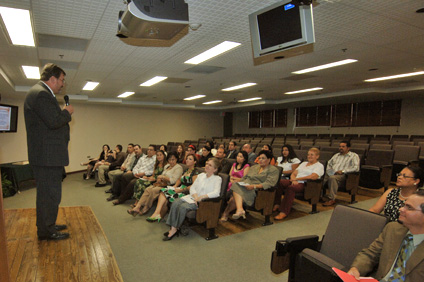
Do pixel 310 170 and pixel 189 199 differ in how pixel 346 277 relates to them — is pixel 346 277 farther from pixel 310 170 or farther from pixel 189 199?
pixel 310 170

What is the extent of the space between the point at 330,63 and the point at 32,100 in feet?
16.5

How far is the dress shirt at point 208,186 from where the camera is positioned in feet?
11.4

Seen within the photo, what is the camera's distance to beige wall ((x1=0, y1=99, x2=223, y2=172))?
9.09 meters

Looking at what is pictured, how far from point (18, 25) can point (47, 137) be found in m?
1.81

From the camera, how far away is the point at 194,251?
3.04m

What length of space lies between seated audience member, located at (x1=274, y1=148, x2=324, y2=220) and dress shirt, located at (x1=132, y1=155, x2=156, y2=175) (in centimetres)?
272

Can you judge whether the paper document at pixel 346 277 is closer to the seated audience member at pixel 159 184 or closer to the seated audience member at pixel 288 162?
the seated audience member at pixel 159 184

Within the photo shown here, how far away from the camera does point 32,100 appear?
6.86 feet

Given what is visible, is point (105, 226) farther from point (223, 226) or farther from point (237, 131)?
point (237, 131)

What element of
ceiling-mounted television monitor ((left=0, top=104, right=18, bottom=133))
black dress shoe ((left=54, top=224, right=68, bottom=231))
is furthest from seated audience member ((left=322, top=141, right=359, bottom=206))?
ceiling-mounted television monitor ((left=0, top=104, right=18, bottom=133))

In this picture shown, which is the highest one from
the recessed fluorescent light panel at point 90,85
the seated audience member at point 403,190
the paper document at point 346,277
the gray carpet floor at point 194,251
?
the recessed fluorescent light panel at point 90,85

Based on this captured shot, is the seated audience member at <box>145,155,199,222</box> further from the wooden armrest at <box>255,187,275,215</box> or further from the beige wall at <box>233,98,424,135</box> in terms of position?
the beige wall at <box>233,98,424,135</box>

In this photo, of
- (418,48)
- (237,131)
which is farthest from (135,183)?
(237,131)

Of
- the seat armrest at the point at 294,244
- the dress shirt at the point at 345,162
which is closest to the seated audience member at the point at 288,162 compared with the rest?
the dress shirt at the point at 345,162
